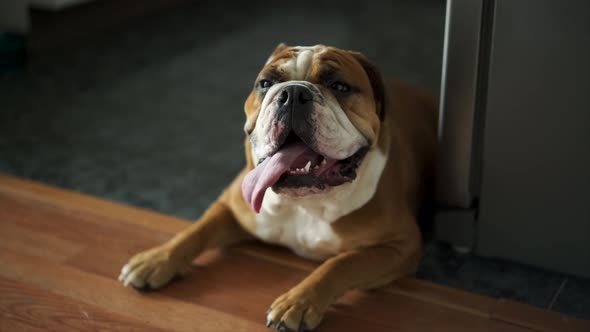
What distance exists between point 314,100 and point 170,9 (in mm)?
2624

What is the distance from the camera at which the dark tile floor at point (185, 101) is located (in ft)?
6.03

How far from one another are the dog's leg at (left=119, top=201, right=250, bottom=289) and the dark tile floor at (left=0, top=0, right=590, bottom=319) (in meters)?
0.25

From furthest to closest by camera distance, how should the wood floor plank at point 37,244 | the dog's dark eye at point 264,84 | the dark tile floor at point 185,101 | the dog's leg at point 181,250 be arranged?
the dark tile floor at point 185,101 → the wood floor plank at point 37,244 → the dog's leg at point 181,250 → the dog's dark eye at point 264,84

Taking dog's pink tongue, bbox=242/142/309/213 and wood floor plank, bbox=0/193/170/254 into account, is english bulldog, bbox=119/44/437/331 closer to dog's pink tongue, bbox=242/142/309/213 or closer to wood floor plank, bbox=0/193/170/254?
dog's pink tongue, bbox=242/142/309/213

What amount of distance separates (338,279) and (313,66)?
43 cm

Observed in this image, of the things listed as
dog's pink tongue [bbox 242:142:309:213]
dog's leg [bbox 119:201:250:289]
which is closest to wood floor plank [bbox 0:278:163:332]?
dog's leg [bbox 119:201:250:289]

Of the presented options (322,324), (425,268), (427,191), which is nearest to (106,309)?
(322,324)

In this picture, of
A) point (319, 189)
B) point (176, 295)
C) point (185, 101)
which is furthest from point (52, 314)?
point (185, 101)

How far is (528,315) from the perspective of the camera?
5.06ft

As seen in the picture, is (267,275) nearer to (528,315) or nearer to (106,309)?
(106,309)

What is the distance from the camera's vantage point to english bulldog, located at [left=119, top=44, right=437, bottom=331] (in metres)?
1.41

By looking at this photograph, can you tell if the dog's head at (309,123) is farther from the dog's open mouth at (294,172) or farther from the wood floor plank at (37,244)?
the wood floor plank at (37,244)

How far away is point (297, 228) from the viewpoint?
64.4 inches

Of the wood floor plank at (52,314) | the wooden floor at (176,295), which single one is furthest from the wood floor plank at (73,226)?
the wood floor plank at (52,314)
